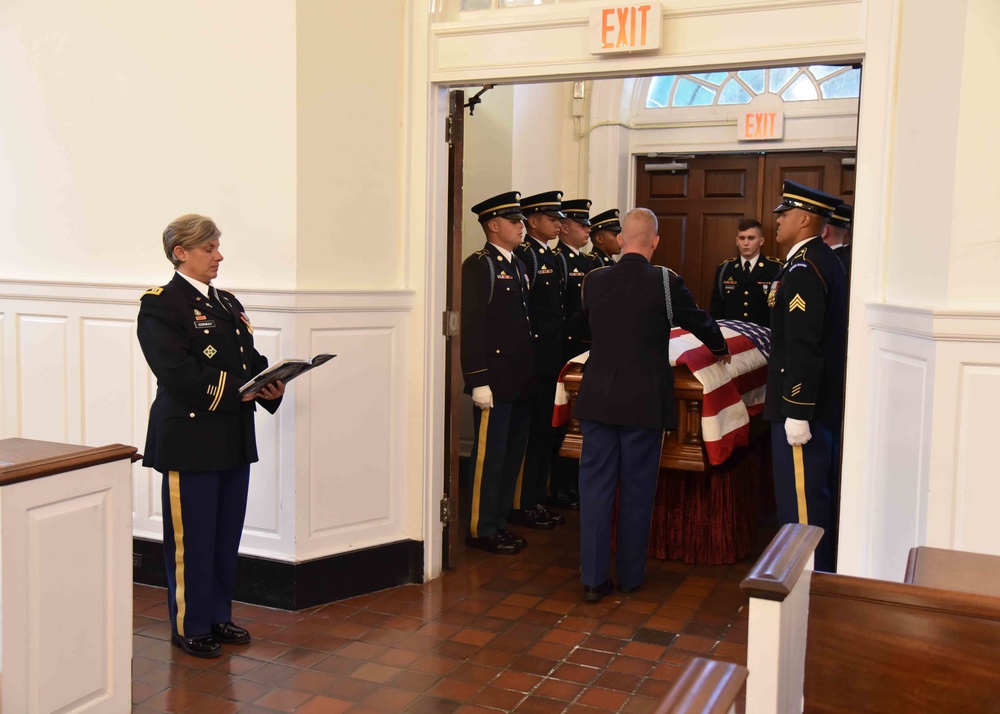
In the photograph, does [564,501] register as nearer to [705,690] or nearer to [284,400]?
[284,400]

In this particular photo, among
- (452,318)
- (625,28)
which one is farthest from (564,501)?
(625,28)

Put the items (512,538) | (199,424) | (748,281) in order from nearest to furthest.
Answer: (199,424) → (512,538) → (748,281)

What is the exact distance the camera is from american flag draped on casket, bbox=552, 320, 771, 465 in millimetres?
4367

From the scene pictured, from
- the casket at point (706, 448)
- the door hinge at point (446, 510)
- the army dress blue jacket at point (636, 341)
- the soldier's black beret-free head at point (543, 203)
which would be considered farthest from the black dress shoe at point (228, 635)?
the soldier's black beret-free head at point (543, 203)

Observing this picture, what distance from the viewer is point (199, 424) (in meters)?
3.44

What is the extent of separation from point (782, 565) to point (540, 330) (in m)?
3.69

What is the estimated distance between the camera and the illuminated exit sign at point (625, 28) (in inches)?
147

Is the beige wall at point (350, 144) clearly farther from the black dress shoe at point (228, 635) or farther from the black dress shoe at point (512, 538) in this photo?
the black dress shoe at point (512, 538)

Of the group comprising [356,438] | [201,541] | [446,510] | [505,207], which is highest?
[505,207]

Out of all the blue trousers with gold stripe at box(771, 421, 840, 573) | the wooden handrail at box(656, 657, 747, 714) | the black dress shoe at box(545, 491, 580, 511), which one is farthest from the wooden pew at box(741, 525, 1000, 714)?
the black dress shoe at box(545, 491, 580, 511)

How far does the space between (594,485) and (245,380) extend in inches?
63.4

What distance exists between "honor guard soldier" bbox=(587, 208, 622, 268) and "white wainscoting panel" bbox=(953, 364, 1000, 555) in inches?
136

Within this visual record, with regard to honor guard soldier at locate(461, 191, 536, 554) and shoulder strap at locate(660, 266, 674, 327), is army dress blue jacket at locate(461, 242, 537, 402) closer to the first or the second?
honor guard soldier at locate(461, 191, 536, 554)

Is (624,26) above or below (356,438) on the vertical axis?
above
